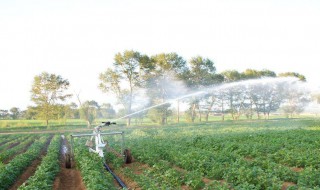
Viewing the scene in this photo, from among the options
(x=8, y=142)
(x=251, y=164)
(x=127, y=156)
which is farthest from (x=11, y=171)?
(x=8, y=142)

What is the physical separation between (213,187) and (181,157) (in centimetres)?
513

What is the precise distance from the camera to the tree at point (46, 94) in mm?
62094

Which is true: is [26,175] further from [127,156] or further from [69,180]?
[127,156]

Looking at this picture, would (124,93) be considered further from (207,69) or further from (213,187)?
(213,187)

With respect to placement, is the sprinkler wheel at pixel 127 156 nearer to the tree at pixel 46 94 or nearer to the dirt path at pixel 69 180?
the dirt path at pixel 69 180

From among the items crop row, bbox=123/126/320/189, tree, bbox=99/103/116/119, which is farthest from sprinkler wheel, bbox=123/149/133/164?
tree, bbox=99/103/116/119

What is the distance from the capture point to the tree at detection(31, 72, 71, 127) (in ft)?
204

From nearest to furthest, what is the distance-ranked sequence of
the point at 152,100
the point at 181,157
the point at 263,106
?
the point at 181,157
the point at 152,100
the point at 263,106

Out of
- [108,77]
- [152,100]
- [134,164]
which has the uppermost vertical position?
[108,77]

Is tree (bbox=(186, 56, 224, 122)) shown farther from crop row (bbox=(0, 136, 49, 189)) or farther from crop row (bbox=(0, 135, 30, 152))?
crop row (bbox=(0, 136, 49, 189))

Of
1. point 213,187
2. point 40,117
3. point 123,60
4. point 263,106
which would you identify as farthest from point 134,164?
point 263,106

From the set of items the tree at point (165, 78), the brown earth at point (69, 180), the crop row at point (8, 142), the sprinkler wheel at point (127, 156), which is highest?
the tree at point (165, 78)

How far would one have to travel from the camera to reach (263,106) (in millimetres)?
85250

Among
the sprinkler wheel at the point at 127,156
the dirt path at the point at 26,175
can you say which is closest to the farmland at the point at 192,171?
the dirt path at the point at 26,175
